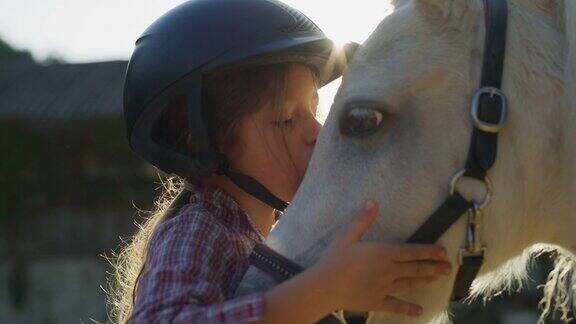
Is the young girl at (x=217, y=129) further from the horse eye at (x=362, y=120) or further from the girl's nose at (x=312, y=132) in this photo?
the horse eye at (x=362, y=120)

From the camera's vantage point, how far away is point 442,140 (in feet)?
6.10

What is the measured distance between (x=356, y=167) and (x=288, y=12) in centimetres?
87

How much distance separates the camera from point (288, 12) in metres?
2.59

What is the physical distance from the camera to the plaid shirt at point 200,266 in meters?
1.85

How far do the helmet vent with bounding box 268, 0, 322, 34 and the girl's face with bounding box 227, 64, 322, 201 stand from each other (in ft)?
0.63

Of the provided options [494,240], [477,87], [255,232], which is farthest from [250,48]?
[494,240]

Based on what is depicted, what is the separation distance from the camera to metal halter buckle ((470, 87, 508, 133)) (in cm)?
182

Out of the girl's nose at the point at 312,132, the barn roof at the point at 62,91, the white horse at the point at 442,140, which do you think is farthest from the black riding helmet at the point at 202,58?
the barn roof at the point at 62,91

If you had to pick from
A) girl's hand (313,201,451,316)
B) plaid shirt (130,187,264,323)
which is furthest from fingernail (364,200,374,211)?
plaid shirt (130,187,264,323)

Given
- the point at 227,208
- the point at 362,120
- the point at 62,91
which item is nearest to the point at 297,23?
the point at 227,208

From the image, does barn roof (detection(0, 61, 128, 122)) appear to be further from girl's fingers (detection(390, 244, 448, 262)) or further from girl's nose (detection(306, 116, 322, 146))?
girl's fingers (detection(390, 244, 448, 262))

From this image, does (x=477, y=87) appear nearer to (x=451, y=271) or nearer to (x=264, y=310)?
(x=451, y=271)

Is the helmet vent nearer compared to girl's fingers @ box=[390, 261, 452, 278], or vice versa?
girl's fingers @ box=[390, 261, 452, 278]

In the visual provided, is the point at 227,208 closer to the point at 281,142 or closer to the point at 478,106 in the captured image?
the point at 281,142
